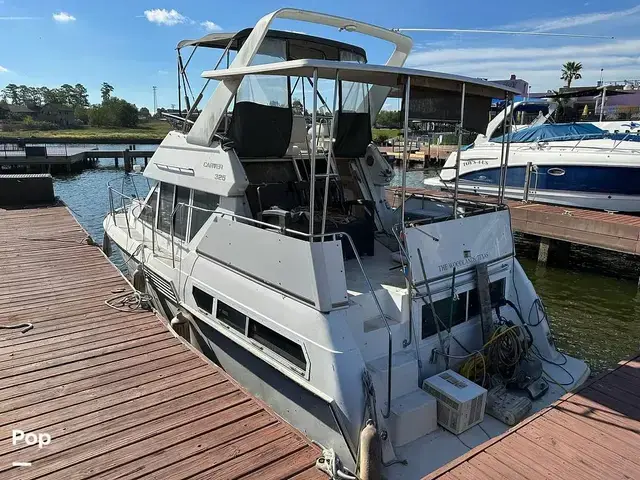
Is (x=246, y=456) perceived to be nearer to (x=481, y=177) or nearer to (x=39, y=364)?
(x=39, y=364)

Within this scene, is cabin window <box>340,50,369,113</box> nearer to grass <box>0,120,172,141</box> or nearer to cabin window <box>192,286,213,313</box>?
cabin window <box>192,286,213,313</box>

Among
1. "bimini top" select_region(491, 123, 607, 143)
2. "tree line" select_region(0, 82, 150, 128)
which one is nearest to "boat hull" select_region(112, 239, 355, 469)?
"bimini top" select_region(491, 123, 607, 143)

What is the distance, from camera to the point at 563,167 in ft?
48.5

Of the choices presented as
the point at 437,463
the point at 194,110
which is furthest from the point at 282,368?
the point at 194,110

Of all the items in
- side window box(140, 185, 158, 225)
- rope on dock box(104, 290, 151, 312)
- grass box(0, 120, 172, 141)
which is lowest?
rope on dock box(104, 290, 151, 312)

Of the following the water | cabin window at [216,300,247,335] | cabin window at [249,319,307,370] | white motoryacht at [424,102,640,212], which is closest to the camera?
cabin window at [249,319,307,370]

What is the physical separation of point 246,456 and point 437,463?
161 centimetres

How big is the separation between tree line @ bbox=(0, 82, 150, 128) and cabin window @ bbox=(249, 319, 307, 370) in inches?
4396

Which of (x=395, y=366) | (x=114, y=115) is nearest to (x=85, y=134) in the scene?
(x=114, y=115)

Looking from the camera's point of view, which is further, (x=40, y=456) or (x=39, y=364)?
(x=39, y=364)

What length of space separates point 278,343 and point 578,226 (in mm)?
10140

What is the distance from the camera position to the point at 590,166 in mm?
14234

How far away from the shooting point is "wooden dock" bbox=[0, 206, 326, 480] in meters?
3.67

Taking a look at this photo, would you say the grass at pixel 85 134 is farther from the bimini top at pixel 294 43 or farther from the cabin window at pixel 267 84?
the cabin window at pixel 267 84
